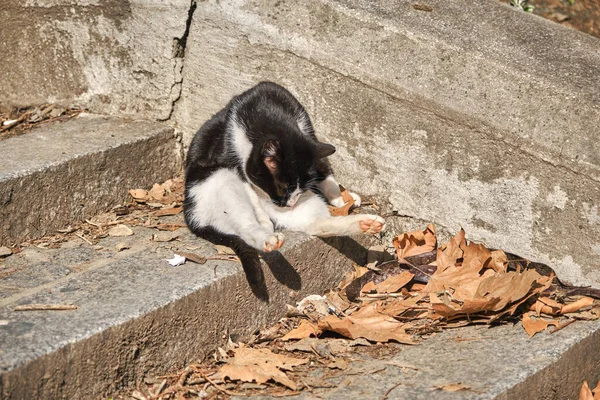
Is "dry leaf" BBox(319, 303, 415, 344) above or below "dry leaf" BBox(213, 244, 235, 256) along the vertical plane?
below

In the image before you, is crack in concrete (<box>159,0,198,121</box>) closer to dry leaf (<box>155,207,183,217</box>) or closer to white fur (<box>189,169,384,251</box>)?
dry leaf (<box>155,207,183,217</box>)

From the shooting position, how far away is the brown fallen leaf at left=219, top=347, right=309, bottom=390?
3026mm

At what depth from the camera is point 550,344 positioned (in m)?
3.17

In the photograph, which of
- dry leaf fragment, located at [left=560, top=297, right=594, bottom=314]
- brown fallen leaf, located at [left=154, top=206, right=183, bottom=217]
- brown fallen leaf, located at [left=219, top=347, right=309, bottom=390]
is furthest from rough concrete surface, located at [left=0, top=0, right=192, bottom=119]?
dry leaf fragment, located at [left=560, top=297, right=594, bottom=314]

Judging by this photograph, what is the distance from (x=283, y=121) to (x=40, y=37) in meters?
1.60

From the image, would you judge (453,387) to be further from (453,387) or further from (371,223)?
(371,223)

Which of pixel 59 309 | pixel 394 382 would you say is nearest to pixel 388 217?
pixel 394 382

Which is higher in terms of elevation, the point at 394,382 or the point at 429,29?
the point at 429,29

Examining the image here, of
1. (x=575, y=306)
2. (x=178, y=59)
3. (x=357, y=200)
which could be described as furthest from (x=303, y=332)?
(x=178, y=59)

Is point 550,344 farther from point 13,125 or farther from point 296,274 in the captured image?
point 13,125

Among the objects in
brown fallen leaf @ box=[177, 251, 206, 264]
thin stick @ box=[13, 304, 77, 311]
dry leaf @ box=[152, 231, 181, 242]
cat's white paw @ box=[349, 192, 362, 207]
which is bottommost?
dry leaf @ box=[152, 231, 181, 242]

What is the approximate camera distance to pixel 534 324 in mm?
3295

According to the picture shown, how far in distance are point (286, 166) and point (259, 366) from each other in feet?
3.25

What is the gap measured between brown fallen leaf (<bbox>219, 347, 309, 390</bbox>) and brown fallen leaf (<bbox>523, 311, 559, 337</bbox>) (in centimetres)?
92
